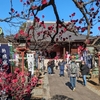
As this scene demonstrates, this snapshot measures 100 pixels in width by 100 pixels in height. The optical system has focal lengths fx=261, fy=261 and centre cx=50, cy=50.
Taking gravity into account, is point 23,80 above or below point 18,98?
above

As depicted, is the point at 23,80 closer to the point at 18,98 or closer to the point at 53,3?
the point at 18,98

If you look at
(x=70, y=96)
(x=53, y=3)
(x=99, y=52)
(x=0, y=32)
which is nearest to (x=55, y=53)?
(x=99, y=52)

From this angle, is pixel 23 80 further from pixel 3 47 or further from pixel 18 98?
pixel 3 47

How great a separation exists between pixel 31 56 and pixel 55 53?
91.7 feet

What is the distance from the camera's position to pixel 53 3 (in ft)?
19.7

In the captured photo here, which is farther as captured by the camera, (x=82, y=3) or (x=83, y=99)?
(x=83, y=99)

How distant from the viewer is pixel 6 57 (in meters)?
9.62

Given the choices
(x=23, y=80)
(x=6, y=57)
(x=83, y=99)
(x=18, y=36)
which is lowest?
(x=83, y=99)

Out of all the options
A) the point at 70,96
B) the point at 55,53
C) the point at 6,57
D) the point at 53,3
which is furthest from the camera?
the point at 55,53

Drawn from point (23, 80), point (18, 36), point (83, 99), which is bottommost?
point (83, 99)

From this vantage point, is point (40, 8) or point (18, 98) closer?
point (40, 8)

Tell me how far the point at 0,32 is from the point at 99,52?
9663 millimetres

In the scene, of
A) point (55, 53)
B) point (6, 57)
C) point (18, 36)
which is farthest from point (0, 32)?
point (55, 53)

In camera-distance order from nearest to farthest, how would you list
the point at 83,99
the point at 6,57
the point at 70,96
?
the point at 6,57 < the point at 83,99 < the point at 70,96
